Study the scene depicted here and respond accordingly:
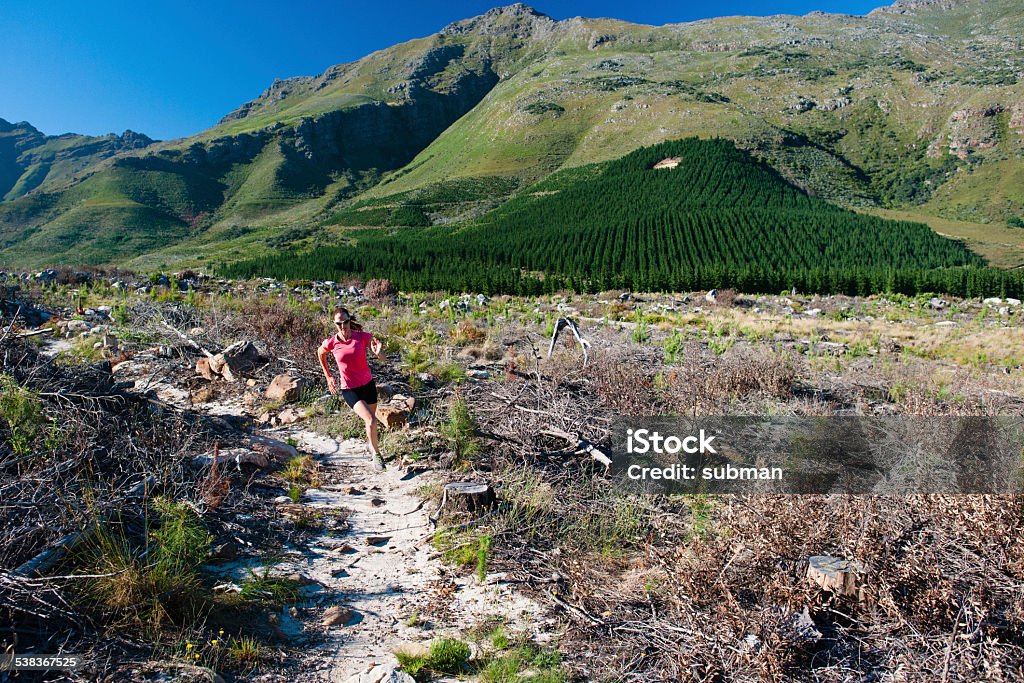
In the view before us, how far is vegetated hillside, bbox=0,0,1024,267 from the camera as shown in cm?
8325

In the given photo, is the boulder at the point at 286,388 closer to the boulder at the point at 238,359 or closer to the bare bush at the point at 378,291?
the boulder at the point at 238,359

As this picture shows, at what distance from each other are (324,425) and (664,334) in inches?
418

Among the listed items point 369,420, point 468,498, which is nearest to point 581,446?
point 468,498

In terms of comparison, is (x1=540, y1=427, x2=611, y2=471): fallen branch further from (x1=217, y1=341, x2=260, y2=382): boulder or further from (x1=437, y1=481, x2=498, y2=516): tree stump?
(x1=217, y1=341, x2=260, y2=382): boulder

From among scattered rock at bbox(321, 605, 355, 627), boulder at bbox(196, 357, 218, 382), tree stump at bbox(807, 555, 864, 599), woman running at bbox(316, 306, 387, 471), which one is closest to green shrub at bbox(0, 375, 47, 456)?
woman running at bbox(316, 306, 387, 471)

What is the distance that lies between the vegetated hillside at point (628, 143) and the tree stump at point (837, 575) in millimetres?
77435

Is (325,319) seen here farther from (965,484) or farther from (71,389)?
(965,484)

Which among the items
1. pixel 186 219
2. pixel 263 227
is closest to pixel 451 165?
pixel 263 227

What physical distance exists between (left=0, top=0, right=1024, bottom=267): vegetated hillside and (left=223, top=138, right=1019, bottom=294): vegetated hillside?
49.9 feet

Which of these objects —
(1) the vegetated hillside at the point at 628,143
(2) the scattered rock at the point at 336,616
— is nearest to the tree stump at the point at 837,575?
(2) the scattered rock at the point at 336,616

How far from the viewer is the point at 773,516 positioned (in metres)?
3.25

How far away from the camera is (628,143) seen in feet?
332

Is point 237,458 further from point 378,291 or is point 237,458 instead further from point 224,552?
point 378,291

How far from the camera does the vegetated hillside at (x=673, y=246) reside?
36875mm
